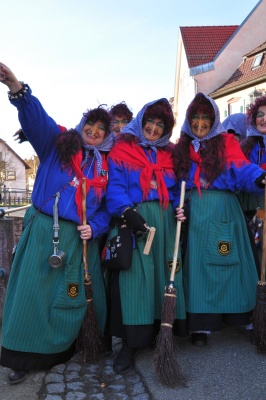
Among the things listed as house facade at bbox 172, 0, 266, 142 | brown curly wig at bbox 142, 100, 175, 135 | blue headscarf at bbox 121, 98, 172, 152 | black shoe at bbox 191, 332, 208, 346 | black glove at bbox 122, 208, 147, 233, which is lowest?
black shoe at bbox 191, 332, 208, 346

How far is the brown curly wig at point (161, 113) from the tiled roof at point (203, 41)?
19.8 metres

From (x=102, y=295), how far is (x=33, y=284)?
1.87 feet

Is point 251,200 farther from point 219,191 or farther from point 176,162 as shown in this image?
point 176,162

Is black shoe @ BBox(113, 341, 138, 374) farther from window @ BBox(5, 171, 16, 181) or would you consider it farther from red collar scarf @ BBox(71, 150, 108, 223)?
window @ BBox(5, 171, 16, 181)

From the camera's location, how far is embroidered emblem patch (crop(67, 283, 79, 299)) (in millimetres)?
2998

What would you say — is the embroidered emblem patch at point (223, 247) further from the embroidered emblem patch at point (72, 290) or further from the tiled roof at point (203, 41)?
the tiled roof at point (203, 41)

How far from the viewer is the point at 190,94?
2195 centimetres

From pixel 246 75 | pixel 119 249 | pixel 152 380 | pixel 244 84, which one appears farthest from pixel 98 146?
pixel 246 75

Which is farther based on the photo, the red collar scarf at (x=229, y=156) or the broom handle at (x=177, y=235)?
the red collar scarf at (x=229, y=156)

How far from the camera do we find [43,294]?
2.94 m

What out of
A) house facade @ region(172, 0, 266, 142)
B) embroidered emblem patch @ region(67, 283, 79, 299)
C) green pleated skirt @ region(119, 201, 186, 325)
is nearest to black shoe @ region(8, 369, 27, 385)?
embroidered emblem patch @ region(67, 283, 79, 299)

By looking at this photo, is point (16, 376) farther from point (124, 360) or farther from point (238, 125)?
point (238, 125)

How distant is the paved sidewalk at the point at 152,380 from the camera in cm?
270

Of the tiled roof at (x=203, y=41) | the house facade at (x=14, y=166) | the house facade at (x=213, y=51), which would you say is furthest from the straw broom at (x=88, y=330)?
the house facade at (x=14, y=166)
